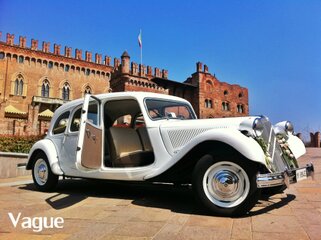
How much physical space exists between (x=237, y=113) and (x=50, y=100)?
34.2 metres

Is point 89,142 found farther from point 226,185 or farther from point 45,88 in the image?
point 45,88

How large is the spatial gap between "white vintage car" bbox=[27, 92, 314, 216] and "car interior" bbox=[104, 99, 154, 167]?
16 millimetres

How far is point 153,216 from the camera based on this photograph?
3.44 m

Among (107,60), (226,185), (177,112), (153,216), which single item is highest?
(107,60)

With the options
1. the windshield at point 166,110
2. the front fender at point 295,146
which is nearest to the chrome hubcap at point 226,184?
the windshield at point 166,110

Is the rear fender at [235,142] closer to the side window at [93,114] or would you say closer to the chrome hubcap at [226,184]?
the chrome hubcap at [226,184]

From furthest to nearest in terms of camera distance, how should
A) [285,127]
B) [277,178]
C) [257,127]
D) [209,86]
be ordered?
[209,86], [285,127], [257,127], [277,178]

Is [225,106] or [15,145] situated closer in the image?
[15,145]

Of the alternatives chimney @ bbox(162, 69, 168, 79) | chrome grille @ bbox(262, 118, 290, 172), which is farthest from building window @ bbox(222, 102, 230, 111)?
chrome grille @ bbox(262, 118, 290, 172)

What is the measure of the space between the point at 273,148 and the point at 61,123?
396cm

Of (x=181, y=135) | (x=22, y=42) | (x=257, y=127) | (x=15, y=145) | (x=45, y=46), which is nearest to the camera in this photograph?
(x=257, y=127)

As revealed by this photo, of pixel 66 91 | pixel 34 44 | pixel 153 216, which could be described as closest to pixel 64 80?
pixel 66 91

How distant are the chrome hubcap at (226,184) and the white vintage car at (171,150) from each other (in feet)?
0.04

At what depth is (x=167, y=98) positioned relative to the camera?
522cm
